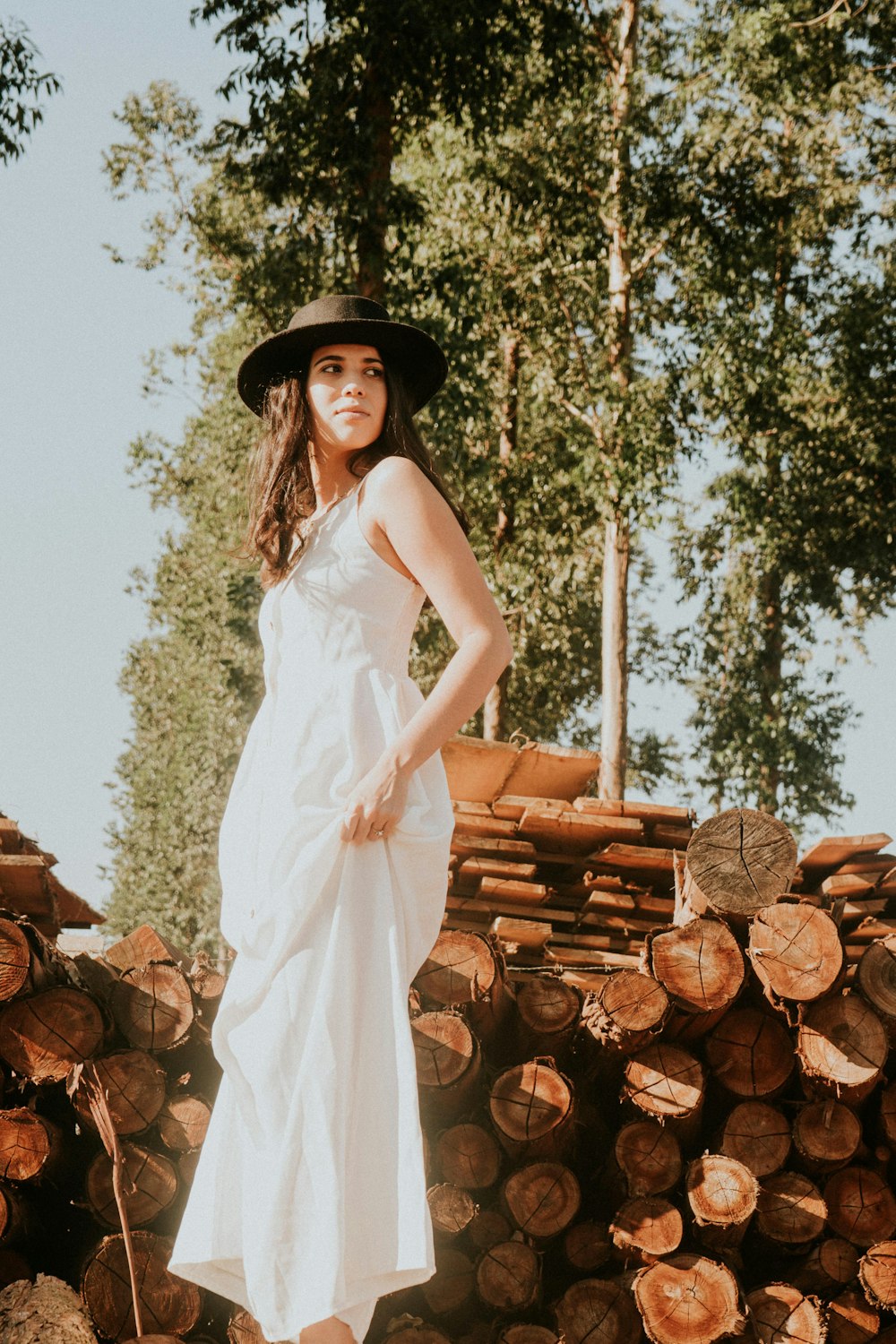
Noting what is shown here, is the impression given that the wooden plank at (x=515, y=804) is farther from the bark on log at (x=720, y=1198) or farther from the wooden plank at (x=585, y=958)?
the bark on log at (x=720, y=1198)

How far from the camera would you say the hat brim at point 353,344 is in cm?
309

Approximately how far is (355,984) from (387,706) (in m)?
0.59

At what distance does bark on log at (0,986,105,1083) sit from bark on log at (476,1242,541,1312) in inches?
57.2

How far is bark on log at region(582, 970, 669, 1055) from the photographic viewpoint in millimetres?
4426

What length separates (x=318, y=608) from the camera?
2922 mm

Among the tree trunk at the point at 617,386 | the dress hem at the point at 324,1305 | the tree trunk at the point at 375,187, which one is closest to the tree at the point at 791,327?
the tree trunk at the point at 617,386

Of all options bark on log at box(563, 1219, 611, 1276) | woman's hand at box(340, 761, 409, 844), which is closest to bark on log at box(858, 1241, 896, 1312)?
bark on log at box(563, 1219, 611, 1276)

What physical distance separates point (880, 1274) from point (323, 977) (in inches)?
114

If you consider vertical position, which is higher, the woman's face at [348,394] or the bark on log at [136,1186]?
the woman's face at [348,394]

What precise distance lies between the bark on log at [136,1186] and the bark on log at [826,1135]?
2103 mm

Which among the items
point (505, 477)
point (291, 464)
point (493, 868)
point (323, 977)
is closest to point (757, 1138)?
point (493, 868)

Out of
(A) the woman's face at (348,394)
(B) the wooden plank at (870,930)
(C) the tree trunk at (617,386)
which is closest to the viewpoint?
(A) the woman's face at (348,394)

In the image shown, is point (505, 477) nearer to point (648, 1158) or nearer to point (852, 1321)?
point (648, 1158)

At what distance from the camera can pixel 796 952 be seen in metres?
4.52
